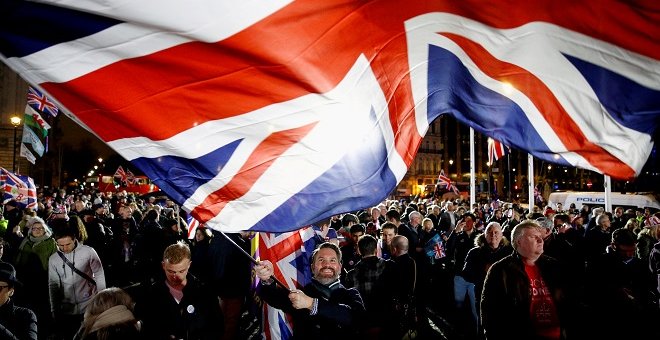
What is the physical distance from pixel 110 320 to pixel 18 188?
47.2 ft

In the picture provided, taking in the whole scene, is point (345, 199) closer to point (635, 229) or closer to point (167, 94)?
point (167, 94)

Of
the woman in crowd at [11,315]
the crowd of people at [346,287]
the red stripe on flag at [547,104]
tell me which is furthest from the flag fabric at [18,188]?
the red stripe on flag at [547,104]

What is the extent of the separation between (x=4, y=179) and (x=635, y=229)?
18.0 m

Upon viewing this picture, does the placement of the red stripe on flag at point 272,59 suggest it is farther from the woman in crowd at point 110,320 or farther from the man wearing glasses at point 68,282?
the man wearing glasses at point 68,282

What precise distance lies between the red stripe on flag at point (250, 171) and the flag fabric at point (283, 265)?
7.34ft

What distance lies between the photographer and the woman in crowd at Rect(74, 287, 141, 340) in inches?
111

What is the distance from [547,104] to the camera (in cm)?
312

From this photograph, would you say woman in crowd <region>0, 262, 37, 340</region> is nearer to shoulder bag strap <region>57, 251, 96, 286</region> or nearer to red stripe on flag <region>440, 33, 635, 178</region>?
shoulder bag strap <region>57, 251, 96, 286</region>

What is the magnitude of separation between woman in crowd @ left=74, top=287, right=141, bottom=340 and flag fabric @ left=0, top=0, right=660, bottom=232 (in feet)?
2.49

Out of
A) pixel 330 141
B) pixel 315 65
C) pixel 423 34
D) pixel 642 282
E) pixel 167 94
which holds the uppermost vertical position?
pixel 423 34

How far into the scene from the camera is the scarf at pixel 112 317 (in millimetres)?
2859

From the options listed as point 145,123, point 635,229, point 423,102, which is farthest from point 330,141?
point 635,229

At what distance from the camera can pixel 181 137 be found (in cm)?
296

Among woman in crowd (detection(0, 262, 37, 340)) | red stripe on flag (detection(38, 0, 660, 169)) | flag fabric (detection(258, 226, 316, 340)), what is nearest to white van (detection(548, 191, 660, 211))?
flag fabric (detection(258, 226, 316, 340))
